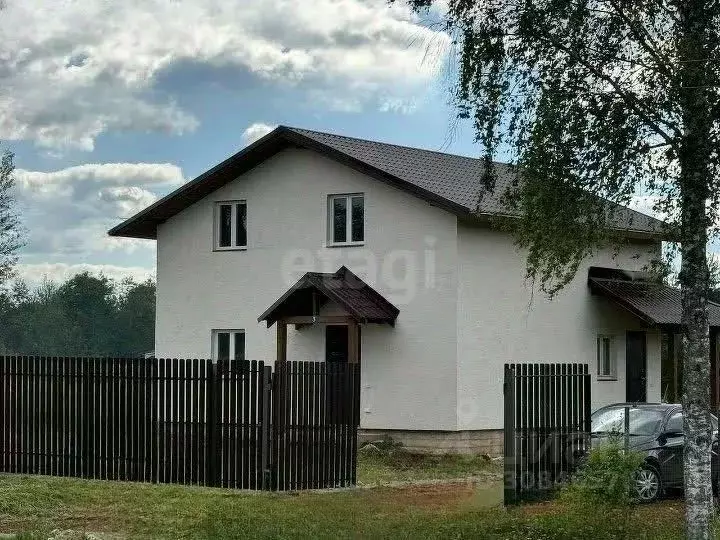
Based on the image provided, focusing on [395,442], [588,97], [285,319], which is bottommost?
[395,442]

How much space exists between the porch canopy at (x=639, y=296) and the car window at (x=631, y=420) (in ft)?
28.8

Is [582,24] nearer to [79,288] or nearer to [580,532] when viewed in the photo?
[580,532]

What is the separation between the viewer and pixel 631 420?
65.0 ft

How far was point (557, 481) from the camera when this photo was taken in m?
17.9

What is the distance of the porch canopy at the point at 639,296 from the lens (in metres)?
29.2

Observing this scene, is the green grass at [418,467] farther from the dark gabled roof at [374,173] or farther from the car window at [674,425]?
the dark gabled roof at [374,173]

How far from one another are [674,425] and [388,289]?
9261 mm

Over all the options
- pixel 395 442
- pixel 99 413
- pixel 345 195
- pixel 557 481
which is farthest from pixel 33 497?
pixel 345 195

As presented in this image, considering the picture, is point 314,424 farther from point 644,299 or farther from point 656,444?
point 644,299

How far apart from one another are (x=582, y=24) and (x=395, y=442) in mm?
14271

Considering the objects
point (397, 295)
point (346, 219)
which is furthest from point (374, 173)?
point (397, 295)

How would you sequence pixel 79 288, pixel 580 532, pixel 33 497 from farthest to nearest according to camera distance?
pixel 79 288, pixel 33 497, pixel 580 532

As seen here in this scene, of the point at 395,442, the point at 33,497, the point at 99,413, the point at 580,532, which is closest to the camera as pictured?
the point at 580,532

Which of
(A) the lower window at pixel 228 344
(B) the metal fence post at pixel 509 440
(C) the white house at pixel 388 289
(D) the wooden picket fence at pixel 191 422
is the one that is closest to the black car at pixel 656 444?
(B) the metal fence post at pixel 509 440
